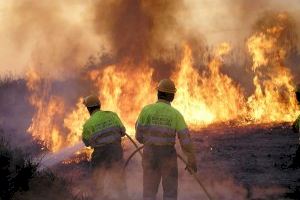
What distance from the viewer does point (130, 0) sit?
25.6m

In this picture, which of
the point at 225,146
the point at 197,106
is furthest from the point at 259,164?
the point at 197,106

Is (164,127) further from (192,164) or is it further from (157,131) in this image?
(192,164)

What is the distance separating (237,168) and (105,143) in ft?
17.6

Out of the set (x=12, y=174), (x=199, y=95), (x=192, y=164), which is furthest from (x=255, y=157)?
(x=199, y=95)

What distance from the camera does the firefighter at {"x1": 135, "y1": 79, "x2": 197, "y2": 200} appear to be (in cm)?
725

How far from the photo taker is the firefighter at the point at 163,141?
725 centimetres

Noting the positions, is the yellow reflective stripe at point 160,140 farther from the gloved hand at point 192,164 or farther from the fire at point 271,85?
the fire at point 271,85

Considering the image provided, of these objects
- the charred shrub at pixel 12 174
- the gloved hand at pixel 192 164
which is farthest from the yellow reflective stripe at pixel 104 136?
the gloved hand at pixel 192 164

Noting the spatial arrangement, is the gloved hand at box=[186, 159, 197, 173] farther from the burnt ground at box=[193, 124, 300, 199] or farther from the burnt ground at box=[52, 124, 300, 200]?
the burnt ground at box=[193, 124, 300, 199]

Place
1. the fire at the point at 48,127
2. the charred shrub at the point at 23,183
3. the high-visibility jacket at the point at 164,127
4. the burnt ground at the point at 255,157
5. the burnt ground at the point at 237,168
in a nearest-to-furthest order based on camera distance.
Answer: the high-visibility jacket at the point at 164,127, the charred shrub at the point at 23,183, the burnt ground at the point at 237,168, the burnt ground at the point at 255,157, the fire at the point at 48,127

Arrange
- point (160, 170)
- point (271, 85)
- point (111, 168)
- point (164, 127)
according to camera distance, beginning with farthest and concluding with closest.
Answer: point (271, 85) → point (111, 168) → point (160, 170) → point (164, 127)

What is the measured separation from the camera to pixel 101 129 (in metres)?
8.44

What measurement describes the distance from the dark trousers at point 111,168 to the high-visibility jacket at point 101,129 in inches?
6.4

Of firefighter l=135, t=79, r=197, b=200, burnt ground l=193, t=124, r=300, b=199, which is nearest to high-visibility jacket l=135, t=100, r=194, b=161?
firefighter l=135, t=79, r=197, b=200
